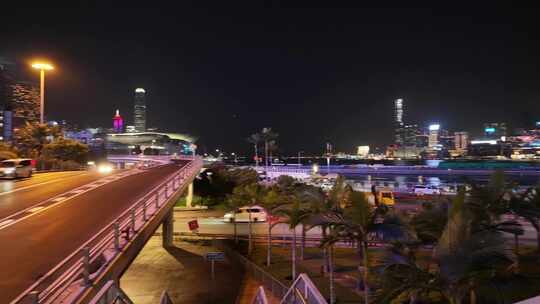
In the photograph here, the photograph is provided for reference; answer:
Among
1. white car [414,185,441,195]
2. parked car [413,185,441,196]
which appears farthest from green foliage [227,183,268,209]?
white car [414,185,441,195]

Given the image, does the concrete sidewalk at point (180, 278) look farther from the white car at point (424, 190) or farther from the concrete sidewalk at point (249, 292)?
the white car at point (424, 190)

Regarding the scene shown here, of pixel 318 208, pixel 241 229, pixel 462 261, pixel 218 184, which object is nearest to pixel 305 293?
pixel 462 261

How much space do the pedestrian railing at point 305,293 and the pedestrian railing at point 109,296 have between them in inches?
109

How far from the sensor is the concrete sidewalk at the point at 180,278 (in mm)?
20406

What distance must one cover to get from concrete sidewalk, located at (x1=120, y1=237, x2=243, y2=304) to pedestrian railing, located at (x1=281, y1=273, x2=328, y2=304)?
47.9 feet

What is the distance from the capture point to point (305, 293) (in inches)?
221

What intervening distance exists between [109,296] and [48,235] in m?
7.74

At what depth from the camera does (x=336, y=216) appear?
16.1 meters

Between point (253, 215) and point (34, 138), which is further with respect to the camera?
point (34, 138)

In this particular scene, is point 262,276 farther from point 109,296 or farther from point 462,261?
point 109,296

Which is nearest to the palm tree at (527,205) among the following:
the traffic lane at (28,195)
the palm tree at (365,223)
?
the palm tree at (365,223)

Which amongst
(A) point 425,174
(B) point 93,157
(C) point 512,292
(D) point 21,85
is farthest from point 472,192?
(D) point 21,85

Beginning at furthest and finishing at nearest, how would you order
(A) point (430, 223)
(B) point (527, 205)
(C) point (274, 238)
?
1. (C) point (274, 238)
2. (B) point (527, 205)
3. (A) point (430, 223)

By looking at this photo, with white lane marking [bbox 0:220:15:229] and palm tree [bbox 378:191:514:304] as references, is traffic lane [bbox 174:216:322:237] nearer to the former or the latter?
white lane marking [bbox 0:220:15:229]
